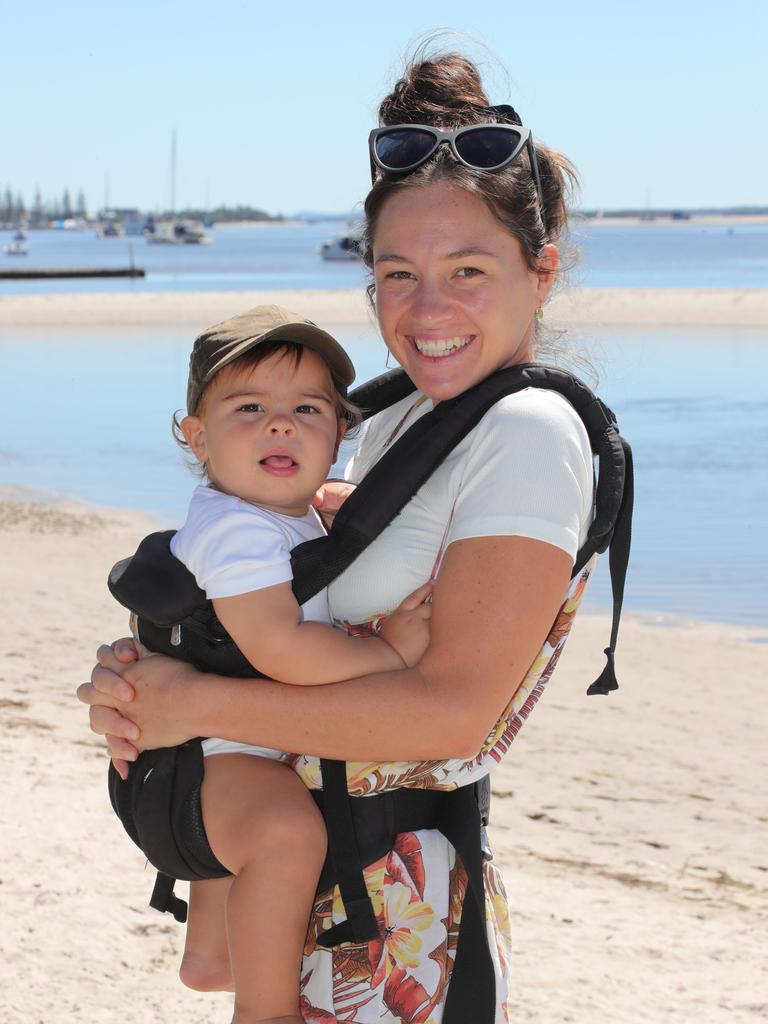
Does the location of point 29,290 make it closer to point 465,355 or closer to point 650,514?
point 650,514

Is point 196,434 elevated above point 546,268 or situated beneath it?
situated beneath

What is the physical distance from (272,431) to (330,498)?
1.07 ft

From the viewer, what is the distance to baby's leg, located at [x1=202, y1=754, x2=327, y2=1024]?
86.0 inches

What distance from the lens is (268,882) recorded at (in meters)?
2.19

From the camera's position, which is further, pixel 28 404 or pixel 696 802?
pixel 28 404

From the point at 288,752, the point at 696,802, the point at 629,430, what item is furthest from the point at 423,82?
the point at 629,430

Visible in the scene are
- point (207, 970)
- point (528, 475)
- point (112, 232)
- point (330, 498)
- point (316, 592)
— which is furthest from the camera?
point (112, 232)

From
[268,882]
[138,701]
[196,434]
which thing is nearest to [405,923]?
[268,882]

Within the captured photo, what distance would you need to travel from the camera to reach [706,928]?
461cm

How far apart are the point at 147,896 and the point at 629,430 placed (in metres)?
11.6

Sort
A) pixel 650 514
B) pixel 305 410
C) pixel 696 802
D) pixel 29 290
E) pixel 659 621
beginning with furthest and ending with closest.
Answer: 1. pixel 29 290
2. pixel 650 514
3. pixel 659 621
4. pixel 696 802
5. pixel 305 410

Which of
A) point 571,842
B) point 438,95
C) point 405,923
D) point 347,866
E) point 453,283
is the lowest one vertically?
point 571,842

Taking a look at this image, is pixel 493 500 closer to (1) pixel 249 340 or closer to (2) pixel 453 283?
(2) pixel 453 283

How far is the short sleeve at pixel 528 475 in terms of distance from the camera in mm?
2062
